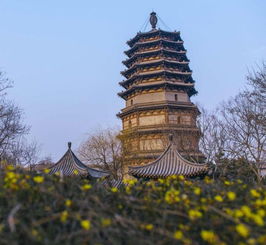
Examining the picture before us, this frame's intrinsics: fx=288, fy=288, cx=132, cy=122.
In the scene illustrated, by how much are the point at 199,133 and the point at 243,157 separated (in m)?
5.10

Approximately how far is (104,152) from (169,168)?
716 inches

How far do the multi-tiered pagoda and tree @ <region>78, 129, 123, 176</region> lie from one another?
2.09m

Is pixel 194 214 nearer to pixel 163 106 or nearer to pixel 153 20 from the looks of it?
pixel 163 106

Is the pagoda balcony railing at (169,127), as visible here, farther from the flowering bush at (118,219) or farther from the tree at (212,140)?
the flowering bush at (118,219)

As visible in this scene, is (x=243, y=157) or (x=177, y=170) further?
(x=243, y=157)

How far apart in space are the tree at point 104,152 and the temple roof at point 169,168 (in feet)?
49.8

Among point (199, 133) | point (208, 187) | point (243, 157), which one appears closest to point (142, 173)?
point (208, 187)

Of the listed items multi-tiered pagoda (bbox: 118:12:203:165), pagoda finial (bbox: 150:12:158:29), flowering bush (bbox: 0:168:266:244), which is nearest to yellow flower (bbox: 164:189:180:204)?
flowering bush (bbox: 0:168:266:244)

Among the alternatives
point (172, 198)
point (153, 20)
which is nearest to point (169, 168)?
point (172, 198)

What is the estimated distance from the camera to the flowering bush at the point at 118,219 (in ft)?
5.18

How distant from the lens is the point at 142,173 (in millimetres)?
9914

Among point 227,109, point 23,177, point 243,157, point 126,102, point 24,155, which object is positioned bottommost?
point 23,177

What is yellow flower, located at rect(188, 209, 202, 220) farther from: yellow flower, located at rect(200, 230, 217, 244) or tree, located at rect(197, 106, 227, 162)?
tree, located at rect(197, 106, 227, 162)

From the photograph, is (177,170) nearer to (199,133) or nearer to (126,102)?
(199,133)
